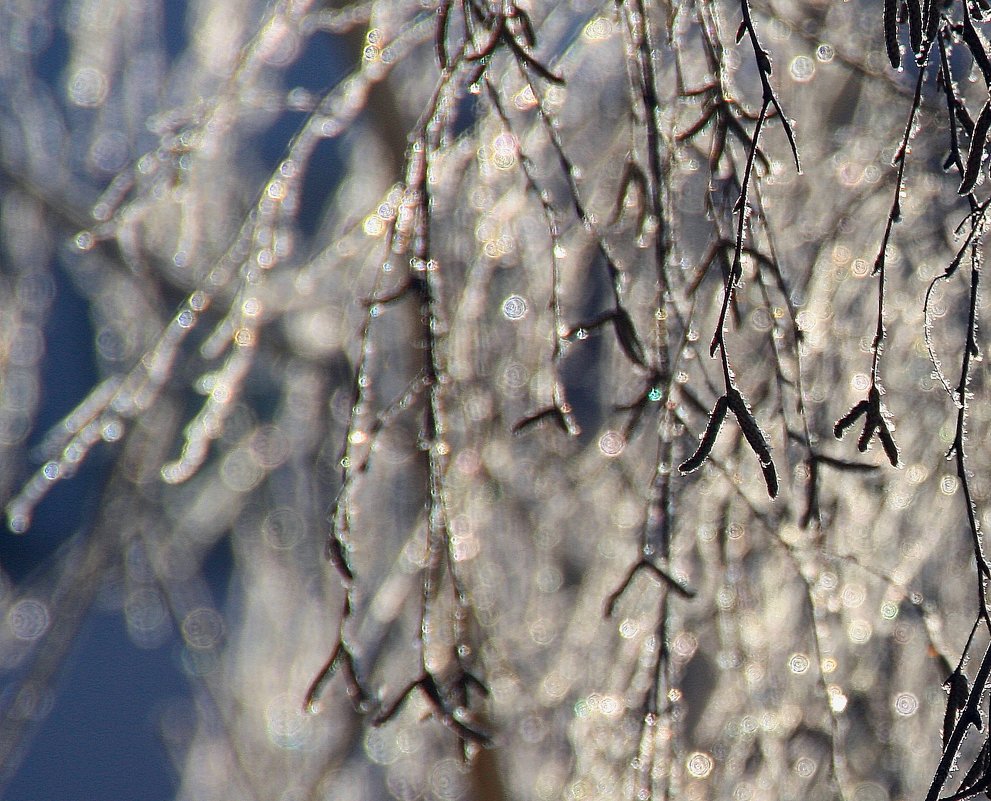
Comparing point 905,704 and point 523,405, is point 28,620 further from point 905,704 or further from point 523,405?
point 905,704

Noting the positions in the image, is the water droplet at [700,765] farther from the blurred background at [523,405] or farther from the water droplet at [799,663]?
the water droplet at [799,663]

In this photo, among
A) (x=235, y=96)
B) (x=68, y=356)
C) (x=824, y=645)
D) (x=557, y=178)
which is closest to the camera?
(x=235, y=96)

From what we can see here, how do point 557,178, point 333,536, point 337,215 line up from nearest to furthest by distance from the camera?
point 333,536, point 557,178, point 337,215

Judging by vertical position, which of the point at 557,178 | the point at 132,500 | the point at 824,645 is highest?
the point at 557,178

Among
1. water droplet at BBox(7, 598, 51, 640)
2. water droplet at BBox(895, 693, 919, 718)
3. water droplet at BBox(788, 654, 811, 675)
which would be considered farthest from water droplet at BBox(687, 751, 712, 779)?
water droplet at BBox(7, 598, 51, 640)

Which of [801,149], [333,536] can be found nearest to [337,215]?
[801,149]

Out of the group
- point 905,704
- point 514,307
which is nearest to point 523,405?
point 514,307

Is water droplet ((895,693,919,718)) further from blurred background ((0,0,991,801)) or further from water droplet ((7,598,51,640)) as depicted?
water droplet ((7,598,51,640))

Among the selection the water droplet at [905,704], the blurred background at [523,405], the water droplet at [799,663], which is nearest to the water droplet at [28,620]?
the blurred background at [523,405]

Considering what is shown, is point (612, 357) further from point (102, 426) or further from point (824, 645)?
point (102, 426)
